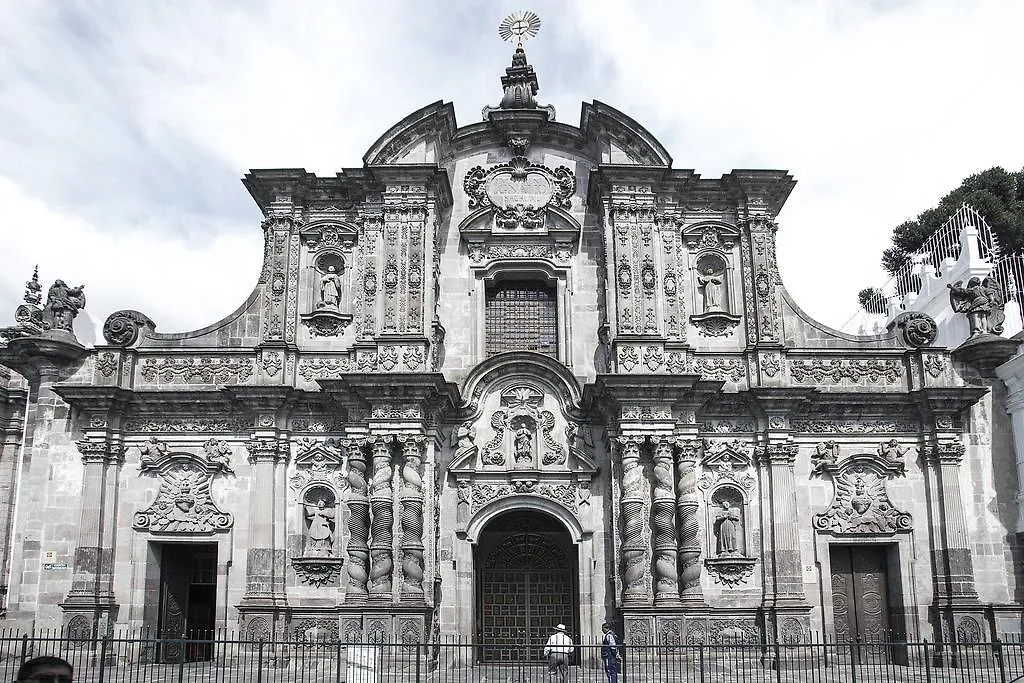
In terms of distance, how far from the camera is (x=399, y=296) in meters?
21.0

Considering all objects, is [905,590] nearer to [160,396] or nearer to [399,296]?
[399,296]

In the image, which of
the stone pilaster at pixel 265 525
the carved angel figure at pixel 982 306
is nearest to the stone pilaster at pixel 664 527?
the carved angel figure at pixel 982 306

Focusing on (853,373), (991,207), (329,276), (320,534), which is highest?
(991,207)

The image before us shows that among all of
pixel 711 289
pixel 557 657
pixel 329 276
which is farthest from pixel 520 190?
pixel 557 657

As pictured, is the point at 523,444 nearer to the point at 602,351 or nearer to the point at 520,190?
the point at 602,351

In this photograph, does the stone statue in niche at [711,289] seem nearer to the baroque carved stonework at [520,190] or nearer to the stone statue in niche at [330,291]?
the baroque carved stonework at [520,190]

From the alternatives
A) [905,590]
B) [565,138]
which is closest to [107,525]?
[565,138]

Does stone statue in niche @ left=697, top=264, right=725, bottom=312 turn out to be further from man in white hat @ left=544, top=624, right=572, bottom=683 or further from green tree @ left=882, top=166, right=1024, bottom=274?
→ green tree @ left=882, top=166, right=1024, bottom=274

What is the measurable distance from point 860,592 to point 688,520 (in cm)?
441

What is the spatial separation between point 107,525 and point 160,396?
286cm

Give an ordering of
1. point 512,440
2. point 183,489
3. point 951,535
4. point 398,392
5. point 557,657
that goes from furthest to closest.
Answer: point 512,440, point 183,489, point 951,535, point 398,392, point 557,657

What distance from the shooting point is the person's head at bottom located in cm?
457

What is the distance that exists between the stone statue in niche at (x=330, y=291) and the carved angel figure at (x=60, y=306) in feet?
17.3

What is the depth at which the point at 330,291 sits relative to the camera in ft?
71.6
